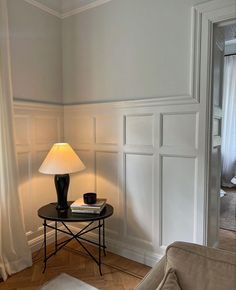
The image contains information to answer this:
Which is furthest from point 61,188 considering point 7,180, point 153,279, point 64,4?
point 64,4

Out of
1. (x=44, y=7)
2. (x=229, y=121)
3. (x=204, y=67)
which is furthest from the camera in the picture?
(x=229, y=121)

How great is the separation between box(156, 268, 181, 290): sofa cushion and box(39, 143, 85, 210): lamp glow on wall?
1282 mm

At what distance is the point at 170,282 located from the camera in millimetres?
937

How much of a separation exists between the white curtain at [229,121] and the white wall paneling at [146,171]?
3532 millimetres

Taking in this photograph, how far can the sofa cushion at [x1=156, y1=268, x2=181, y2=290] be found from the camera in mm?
918

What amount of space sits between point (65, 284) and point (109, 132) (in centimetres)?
138

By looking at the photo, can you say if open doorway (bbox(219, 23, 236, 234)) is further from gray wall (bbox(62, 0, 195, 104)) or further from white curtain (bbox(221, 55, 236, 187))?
gray wall (bbox(62, 0, 195, 104))

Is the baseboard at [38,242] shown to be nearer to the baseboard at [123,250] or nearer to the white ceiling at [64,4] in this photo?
the baseboard at [123,250]

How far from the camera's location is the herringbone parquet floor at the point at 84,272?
1958 mm

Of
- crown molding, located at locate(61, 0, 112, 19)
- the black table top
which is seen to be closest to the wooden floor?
the black table top

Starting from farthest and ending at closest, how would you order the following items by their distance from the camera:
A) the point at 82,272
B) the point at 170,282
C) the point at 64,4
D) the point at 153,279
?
the point at 64,4
the point at 82,272
the point at 153,279
the point at 170,282

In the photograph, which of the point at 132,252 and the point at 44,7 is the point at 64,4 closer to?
the point at 44,7

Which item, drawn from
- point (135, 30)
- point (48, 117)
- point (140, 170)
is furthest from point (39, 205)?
point (135, 30)

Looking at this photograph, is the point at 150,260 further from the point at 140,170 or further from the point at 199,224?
the point at 140,170
